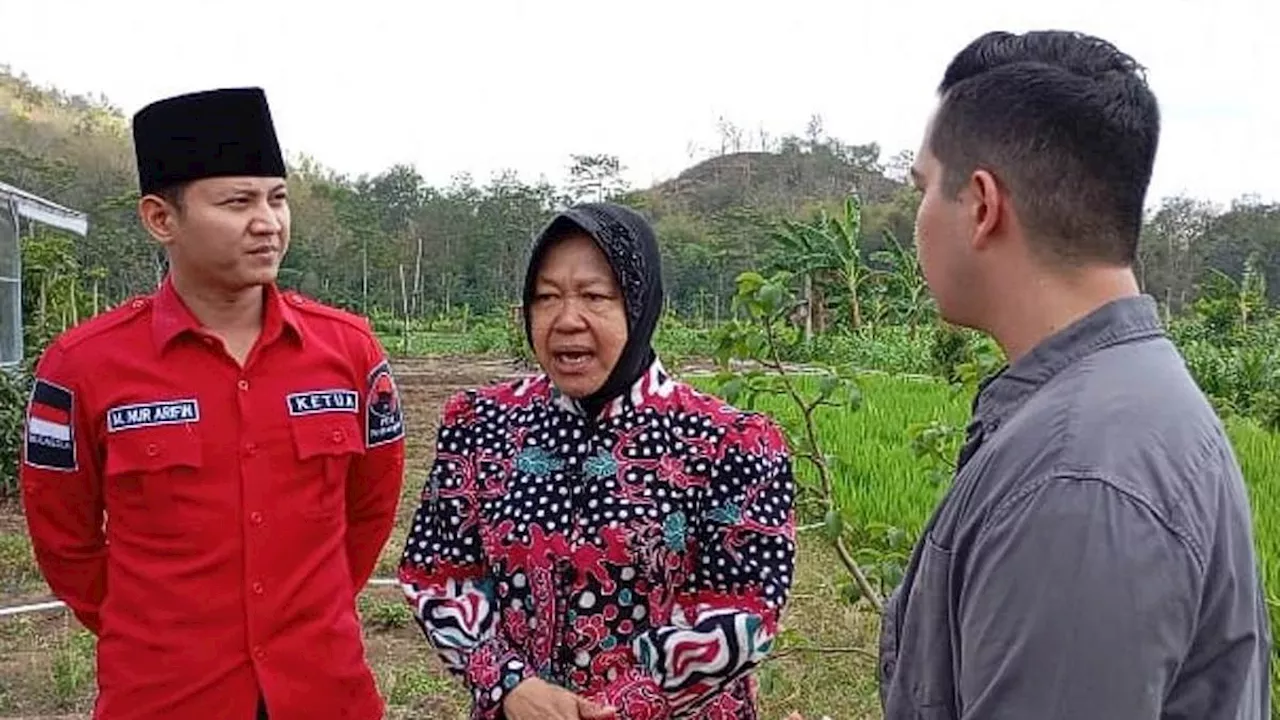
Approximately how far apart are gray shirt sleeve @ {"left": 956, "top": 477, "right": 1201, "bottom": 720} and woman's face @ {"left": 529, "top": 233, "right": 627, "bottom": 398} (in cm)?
93

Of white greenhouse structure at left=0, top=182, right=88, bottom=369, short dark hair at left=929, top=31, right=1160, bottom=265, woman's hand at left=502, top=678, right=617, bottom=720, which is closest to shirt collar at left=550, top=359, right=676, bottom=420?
woman's hand at left=502, top=678, right=617, bottom=720

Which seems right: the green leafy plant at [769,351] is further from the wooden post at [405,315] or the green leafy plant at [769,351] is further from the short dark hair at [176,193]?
the wooden post at [405,315]

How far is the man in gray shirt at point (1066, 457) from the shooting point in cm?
92

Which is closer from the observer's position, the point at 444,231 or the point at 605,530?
the point at 605,530

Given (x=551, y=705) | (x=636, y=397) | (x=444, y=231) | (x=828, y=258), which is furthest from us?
(x=444, y=231)

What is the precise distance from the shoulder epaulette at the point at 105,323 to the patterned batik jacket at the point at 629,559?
633 millimetres

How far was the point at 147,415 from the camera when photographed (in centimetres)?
195

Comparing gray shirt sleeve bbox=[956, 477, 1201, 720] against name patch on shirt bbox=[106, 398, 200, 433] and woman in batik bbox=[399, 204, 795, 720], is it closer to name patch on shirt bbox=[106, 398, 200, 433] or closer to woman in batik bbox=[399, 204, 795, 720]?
woman in batik bbox=[399, 204, 795, 720]

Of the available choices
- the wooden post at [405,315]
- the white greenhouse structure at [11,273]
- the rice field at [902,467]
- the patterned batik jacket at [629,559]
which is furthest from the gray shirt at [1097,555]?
the wooden post at [405,315]

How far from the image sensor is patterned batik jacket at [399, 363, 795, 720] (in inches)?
69.2

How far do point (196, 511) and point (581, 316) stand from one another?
657 mm

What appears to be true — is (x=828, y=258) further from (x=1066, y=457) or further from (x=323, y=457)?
(x=1066, y=457)

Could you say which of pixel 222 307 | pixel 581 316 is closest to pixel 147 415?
pixel 222 307

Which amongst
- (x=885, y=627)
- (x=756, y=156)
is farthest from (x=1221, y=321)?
(x=756, y=156)
